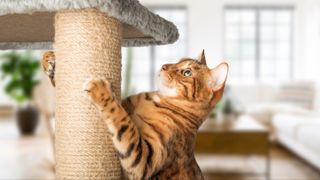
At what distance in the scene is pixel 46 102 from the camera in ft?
12.0

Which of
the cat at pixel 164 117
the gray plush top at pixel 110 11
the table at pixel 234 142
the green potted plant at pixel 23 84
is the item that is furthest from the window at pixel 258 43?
the cat at pixel 164 117

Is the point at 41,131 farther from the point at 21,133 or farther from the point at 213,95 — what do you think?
the point at 213,95

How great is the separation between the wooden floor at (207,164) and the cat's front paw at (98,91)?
93.3 inches

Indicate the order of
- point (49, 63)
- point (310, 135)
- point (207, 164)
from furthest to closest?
point (207, 164) < point (310, 135) < point (49, 63)

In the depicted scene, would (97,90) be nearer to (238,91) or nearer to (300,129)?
(300,129)

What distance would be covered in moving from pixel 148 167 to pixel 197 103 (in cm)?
16

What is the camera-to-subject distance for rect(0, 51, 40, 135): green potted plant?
5.55 metres

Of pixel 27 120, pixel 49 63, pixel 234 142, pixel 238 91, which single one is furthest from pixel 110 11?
pixel 238 91

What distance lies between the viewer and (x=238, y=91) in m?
6.20

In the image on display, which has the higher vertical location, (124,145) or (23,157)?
(124,145)

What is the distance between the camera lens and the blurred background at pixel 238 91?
344cm

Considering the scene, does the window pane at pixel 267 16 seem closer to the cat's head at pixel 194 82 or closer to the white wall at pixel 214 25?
the white wall at pixel 214 25

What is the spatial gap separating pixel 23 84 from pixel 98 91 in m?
5.17

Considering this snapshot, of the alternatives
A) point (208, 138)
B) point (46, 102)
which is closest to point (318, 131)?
point (208, 138)
